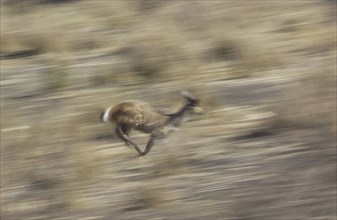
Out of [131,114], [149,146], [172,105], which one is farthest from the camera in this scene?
[172,105]

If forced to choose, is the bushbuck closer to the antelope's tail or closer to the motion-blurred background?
the antelope's tail

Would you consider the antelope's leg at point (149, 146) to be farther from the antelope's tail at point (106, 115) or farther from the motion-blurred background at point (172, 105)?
the antelope's tail at point (106, 115)

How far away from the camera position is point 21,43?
9.50 m

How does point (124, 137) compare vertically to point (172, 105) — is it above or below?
above

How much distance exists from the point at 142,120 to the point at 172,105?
971mm

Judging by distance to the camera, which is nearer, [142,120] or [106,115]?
[142,120]

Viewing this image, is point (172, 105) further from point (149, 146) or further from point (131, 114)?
point (131, 114)

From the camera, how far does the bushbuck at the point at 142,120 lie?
7.28 meters

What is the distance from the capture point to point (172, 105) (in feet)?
27.0

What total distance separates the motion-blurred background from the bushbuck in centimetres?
12

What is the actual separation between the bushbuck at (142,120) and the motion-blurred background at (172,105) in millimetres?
124

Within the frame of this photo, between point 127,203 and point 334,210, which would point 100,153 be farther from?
point 334,210

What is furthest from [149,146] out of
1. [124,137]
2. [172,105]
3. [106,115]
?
[172,105]

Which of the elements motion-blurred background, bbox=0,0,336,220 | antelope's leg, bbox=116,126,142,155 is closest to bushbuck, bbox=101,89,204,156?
antelope's leg, bbox=116,126,142,155
